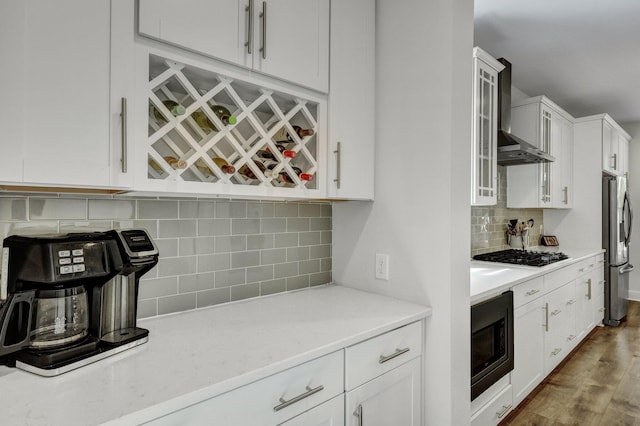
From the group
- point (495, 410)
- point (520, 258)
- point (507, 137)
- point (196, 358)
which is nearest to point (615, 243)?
point (520, 258)

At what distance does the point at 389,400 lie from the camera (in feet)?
4.65

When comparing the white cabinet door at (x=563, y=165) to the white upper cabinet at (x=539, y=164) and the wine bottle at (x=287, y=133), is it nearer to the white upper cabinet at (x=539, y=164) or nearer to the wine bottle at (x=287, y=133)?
the white upper cabinet at (x=539, y=164)

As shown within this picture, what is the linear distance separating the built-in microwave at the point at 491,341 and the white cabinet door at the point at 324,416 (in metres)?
0.94

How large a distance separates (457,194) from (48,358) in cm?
144

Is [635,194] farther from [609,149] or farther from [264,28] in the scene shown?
[264,28]

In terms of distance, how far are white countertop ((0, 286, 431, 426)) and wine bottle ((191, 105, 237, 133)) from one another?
69 centimetres

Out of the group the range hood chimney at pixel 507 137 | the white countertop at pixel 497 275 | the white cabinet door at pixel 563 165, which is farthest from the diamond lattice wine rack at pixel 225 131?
the white cabinet door at pixel 563 165

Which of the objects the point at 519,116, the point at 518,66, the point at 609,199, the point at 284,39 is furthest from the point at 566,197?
the point at 284,39

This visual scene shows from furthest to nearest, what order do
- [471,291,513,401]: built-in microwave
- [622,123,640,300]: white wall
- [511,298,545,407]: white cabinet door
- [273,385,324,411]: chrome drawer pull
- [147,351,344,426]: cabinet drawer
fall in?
[622,123,640,300]: white wall, [511,298,545,407]: white cabinet door, [471,291,513,401]: built-in microwave, [273,385,324,411]: chrome drawer pull, [147,351,344,426]: cabinet drawer

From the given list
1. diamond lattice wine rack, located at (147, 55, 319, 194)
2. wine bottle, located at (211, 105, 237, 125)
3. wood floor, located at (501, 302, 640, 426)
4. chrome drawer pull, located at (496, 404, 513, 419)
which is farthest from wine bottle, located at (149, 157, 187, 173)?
wood floor, located at (501, 302, 640, 426)

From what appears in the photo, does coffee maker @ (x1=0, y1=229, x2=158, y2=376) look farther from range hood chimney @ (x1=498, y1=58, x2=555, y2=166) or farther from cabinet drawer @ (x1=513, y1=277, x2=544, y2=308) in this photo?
range hood chimney @ (x1=498, y1=58, x2=555, y2=166)

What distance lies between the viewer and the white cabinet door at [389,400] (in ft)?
4.21

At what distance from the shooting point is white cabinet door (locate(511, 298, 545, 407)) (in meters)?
2.39

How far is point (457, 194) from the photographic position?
157 centimetres
